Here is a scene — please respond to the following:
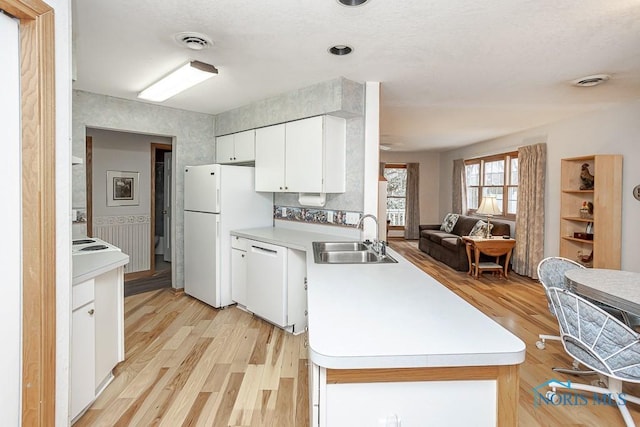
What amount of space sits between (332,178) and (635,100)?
3381 millimetres

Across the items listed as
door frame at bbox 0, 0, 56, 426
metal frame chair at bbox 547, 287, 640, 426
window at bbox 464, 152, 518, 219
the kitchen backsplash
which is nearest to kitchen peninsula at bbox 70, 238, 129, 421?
door frame at bbox 0, 0, 56, 426

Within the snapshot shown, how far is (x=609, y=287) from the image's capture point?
88.6 inches

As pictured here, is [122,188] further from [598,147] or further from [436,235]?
[598,147]

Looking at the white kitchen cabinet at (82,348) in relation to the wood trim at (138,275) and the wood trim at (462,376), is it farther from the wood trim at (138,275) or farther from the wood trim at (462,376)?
the wood trim at (138,275)

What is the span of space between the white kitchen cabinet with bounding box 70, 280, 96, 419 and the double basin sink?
1.34 meters

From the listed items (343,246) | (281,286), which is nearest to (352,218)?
(343,246)

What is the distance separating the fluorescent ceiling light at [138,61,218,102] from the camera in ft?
8.88

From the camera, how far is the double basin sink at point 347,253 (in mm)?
2514

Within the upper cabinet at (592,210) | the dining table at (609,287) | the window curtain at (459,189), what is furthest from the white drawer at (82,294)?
the window curtain at (459,189)

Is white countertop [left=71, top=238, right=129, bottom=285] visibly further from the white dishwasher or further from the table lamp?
the table lamp

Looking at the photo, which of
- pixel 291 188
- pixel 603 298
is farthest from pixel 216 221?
pixel 603 298

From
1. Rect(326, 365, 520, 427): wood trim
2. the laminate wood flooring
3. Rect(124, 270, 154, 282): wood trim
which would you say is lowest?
the laminate wood flooring

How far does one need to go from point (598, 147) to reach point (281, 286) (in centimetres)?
411

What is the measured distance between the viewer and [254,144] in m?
3.94
